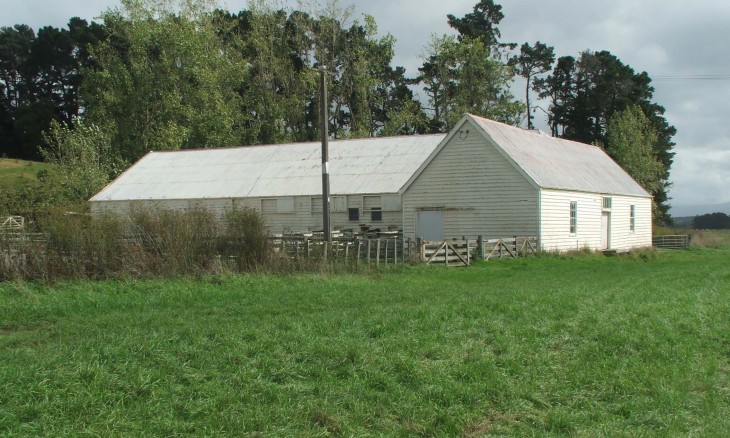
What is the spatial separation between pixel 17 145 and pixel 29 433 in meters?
81.4

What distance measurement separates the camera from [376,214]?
3688 centimetres

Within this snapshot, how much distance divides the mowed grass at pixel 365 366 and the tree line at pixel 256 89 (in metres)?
31.9

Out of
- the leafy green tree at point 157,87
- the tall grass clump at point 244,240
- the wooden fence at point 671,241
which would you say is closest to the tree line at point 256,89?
the leafy green tree at point 157,87

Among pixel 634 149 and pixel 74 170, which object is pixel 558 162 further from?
pixel 74 170

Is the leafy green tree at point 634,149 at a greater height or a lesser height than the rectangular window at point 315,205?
greater

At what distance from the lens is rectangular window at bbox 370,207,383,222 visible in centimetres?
3672

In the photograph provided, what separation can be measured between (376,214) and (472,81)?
28.7 m

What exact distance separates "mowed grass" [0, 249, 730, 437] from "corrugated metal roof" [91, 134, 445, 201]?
77.4 feet

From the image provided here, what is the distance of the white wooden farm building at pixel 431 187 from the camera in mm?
A: 31453

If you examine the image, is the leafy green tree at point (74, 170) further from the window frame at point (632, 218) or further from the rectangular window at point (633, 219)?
the rectangular window at point (633, 219)

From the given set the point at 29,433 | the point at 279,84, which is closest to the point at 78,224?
the point at 29,433

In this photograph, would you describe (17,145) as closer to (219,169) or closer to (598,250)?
(219,169)

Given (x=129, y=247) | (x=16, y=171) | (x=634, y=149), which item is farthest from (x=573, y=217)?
(x=16, y=171)

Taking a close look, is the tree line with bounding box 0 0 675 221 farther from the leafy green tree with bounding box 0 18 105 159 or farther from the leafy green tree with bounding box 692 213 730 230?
the leafy green tree with bounding box 692 213 730 230
